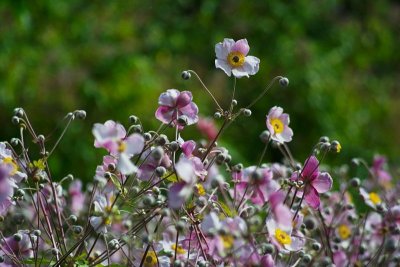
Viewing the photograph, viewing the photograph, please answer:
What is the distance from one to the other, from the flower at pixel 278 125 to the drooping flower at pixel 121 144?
33cm

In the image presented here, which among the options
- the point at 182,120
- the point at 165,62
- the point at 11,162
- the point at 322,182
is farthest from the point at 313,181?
the point at 165,62

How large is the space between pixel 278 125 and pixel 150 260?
0.33 m

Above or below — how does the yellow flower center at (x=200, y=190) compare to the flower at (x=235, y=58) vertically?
below

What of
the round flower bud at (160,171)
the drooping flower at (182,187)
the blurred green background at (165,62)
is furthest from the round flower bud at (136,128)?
the blurred green background at (165,62)

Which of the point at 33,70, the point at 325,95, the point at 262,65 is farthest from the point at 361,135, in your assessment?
the point at 33,70

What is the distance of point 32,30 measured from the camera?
4.24 metres

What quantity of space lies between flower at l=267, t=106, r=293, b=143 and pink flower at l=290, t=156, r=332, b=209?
0.08 meters

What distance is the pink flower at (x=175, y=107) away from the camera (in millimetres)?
1192

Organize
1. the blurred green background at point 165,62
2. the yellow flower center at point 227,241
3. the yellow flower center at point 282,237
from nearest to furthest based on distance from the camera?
1. the yellow flower center at point 227,241
2. the yellow flower center at point 282,237
3. the blurred green background at point 165,62

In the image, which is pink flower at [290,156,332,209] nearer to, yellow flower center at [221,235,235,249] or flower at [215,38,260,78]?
flower at [215,38,260,78]

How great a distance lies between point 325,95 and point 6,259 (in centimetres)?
388

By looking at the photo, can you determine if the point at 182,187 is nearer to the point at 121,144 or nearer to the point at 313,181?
the point at 121,144

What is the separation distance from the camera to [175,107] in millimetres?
1208

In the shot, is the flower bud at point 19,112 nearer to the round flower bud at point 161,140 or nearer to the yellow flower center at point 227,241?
the round flower bud at point 161,140
